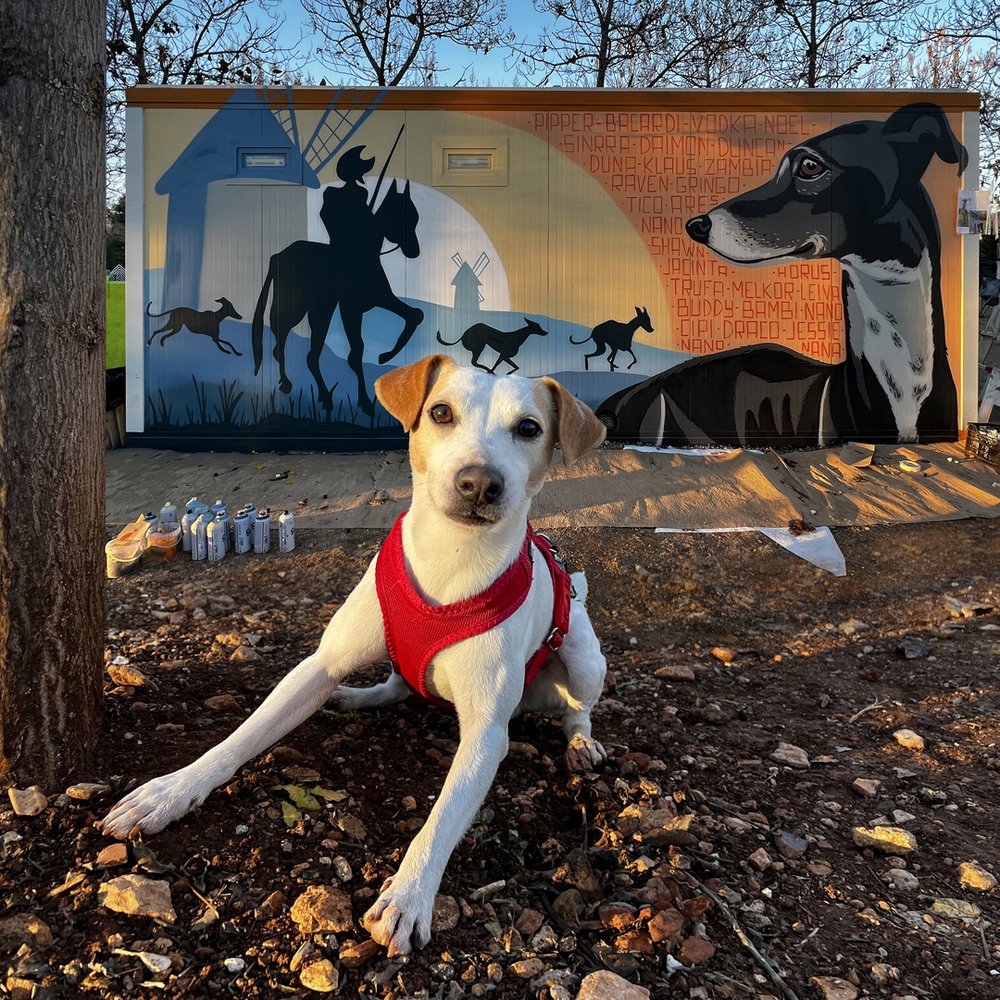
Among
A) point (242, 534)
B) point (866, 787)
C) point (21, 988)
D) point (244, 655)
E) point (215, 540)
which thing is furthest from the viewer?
point (242, 534)

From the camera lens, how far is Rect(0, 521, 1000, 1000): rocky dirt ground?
177cm

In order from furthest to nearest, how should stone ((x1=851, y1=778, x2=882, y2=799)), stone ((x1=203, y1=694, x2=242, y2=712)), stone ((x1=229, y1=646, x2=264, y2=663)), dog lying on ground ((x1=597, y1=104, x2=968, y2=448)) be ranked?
dog lying on ground ((x1=597, y1=104, x2=968, y2=448)), stone ((x1=229, y1=646, x2=264, y2=663)), stone ((x1=203, y1=694, x2=242, y2=712)), stone ((x1=851, y1=778, x2=882, y2=799))

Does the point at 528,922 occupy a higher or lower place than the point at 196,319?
lower

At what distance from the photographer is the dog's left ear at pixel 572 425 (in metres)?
2.61

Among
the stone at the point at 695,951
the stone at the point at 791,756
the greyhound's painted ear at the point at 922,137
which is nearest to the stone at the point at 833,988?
the stone at the point at 695,951

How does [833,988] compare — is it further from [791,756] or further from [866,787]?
[791,756]

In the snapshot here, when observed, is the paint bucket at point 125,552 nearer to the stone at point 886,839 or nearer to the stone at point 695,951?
the stone at point 695,951

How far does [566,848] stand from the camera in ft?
7.58

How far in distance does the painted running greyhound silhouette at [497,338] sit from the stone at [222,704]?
21.0 feet

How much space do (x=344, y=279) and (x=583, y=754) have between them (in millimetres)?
7226

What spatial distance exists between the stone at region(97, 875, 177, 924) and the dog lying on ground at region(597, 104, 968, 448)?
24.5 feet

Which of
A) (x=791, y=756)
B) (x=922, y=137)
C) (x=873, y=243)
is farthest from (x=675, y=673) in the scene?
(x=922, y=137)

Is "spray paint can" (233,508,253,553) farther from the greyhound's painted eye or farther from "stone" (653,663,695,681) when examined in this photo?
the greyhound's painted eye

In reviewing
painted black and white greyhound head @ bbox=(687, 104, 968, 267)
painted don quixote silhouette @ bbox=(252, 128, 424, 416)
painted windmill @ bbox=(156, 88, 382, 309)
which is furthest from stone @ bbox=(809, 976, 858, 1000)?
painted windmill @ bbox=(156, 88, 382, 309)
